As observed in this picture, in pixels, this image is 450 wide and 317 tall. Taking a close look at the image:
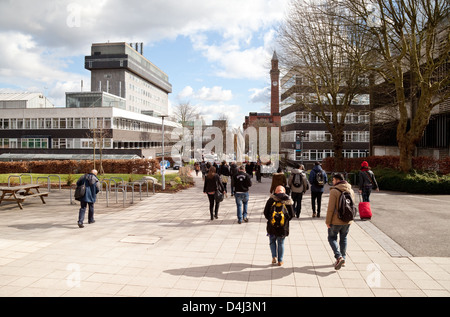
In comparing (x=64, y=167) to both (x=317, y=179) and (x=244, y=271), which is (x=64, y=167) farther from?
(x=244, y=271)

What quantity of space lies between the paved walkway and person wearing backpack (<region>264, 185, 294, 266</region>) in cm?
44

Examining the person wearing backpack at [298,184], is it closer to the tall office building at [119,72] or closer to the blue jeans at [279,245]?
the blue jeans at [279,245]

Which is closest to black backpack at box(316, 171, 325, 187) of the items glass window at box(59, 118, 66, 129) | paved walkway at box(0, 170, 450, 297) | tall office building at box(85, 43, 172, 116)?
paved walkway at box(0, 170, 450, 297)

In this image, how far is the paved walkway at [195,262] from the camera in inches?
218

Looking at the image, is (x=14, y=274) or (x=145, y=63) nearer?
(x=14, y=274)

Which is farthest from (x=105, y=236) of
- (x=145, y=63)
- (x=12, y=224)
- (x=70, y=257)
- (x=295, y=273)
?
(x=145, y=63)

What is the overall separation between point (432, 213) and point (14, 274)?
12.0 m

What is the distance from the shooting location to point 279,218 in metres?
6.47

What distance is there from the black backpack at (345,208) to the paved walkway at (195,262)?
3.22 ft

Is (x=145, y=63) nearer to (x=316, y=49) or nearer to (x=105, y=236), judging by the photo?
(x=316, y=49)

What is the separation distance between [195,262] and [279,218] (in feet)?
6.26

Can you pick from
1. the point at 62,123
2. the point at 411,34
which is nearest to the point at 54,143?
the point at 62,123
